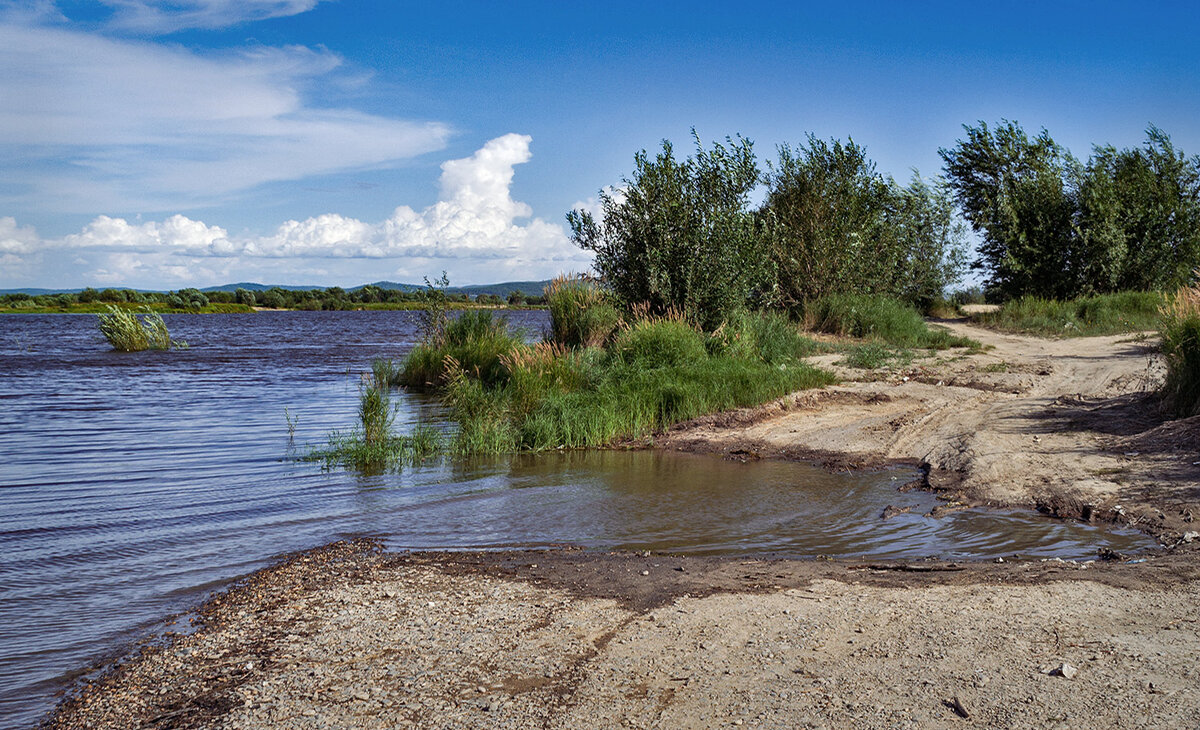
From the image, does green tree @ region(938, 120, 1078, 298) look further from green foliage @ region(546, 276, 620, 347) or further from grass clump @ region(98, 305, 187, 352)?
grass clump @ region(98, 305, 187, 352)

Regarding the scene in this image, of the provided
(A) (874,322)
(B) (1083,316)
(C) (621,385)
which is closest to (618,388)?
(C) (621,385)

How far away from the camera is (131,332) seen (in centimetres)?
3428

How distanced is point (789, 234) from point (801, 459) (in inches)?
555

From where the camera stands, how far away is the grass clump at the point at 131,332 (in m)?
34.1

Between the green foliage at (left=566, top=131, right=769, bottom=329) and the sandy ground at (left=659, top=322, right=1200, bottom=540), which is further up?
the green foliage at (left=566, top=131, right=769, bottom=329)

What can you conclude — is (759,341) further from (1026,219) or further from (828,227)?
(1026,219)

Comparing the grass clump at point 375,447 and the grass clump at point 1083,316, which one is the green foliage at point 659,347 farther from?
the grass clump at point 1083,316

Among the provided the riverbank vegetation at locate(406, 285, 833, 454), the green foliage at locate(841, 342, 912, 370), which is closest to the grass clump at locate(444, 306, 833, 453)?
the riverbank vegetation at locate(406, 285, 833, 454)

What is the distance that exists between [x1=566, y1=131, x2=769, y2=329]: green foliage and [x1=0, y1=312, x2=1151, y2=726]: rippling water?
7.42 metres

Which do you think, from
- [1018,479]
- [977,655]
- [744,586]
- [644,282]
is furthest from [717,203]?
[977,655]

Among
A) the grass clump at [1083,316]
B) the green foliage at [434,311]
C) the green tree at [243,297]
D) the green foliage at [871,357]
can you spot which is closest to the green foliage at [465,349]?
the green foliage at [434,311]

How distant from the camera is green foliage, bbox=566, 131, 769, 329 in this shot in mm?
18578

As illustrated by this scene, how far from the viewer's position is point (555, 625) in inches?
200

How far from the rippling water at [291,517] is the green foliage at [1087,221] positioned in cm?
2326
